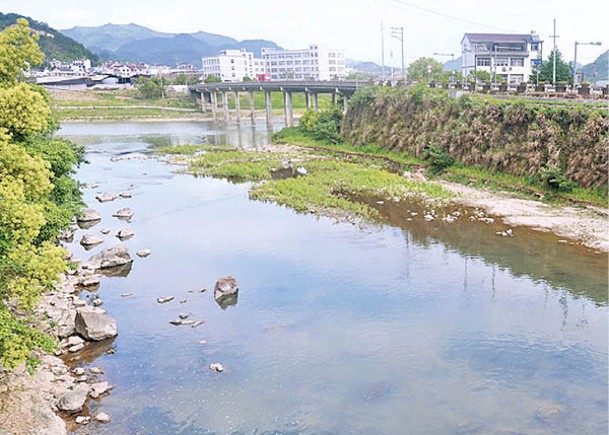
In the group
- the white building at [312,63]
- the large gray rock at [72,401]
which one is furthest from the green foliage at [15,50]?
the white building at [312,63]

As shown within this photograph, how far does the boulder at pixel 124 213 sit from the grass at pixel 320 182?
27.7 feet

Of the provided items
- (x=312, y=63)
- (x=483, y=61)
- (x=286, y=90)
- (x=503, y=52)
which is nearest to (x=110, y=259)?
(x=286, y=90)

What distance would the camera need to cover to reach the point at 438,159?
144 ft

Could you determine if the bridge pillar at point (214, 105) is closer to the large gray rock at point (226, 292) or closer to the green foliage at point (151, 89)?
the green foliage at point (151, 89)

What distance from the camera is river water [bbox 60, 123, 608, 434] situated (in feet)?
47.1

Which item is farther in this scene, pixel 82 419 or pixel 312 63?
pixel 312 63

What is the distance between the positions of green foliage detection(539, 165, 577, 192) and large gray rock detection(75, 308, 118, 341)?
89.3 feet

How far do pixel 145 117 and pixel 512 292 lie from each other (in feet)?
329

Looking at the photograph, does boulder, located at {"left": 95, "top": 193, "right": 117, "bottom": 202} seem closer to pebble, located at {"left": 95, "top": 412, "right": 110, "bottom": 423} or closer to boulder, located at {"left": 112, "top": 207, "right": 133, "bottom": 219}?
boulder, located at {"left": 112, "top": 207, "right": 133, "bottom": 219}

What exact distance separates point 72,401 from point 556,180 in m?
29.9

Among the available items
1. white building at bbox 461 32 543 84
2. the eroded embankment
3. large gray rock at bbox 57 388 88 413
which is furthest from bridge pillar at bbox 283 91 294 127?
large gray rock at bbox 57 388 88 413

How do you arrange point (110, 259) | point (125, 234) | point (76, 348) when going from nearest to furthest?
point (76, 348)
point (110, 259)
point (125, 234)

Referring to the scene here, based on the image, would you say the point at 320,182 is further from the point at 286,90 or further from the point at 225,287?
the point at 286,90

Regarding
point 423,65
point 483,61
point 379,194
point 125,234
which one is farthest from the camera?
point 423,65
